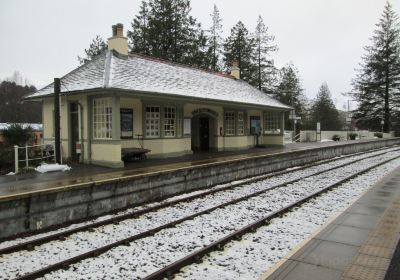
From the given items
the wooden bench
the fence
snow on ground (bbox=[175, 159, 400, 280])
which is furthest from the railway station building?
snow on ground (bbox=[175, 159, 400, 280])

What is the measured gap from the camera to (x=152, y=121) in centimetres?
1556

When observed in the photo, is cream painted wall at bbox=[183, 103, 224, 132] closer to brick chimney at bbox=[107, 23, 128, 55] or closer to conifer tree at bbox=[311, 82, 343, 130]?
brick chimney at bbox=[107, 23, 128, 55]

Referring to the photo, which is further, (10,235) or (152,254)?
(10,235)

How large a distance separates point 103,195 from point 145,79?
702cm

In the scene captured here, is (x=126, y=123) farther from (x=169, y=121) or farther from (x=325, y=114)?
(x=325, y=114)

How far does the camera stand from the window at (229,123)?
20703mm

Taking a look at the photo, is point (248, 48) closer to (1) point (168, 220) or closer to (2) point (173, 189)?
(2) point (173, 189)

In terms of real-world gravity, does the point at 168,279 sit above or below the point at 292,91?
below

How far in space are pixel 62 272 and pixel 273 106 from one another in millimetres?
18688

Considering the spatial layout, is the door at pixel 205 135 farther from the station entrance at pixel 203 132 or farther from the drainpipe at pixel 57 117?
the drainpipe at pixel 57 117

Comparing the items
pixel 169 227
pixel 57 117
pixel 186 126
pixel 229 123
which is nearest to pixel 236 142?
pixel 229 123

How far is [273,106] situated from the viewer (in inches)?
882

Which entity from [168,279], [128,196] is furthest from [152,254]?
[128,196]

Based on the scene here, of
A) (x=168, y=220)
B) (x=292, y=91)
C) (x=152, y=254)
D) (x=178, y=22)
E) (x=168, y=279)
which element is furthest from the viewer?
(x=292, y=91)
